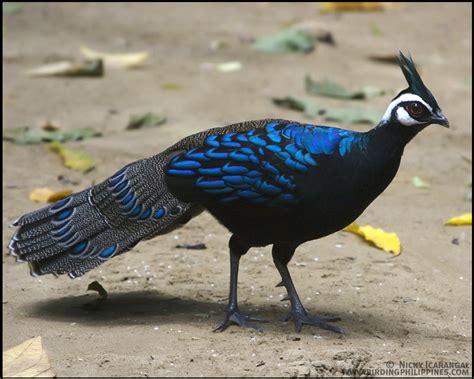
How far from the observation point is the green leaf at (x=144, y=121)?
7.73 metres

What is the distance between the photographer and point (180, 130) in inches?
295

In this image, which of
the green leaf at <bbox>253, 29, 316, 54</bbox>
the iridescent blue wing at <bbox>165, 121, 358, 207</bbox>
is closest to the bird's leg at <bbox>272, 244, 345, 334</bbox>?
the iridescent blue wing at <bbox>165, 121, 358, 207</bbox>

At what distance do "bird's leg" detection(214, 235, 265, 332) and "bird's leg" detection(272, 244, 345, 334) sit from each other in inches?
6.4

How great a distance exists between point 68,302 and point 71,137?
9.09 feet

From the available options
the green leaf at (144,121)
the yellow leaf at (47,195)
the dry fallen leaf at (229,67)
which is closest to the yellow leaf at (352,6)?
the dry fallen leaf at (229,67)

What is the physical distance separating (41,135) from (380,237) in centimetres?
297

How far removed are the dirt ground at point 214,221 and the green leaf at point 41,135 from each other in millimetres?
116

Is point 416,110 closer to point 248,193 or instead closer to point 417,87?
point 417,87

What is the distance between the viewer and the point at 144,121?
7.76m

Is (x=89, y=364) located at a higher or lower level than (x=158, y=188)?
lower

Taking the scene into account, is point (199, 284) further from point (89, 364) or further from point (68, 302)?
point (89, 364)

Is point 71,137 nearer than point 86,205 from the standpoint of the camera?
No

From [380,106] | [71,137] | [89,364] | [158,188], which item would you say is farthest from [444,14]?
[89,364]

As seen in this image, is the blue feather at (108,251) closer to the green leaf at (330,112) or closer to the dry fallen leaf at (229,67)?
the green leaf at (330,112)
